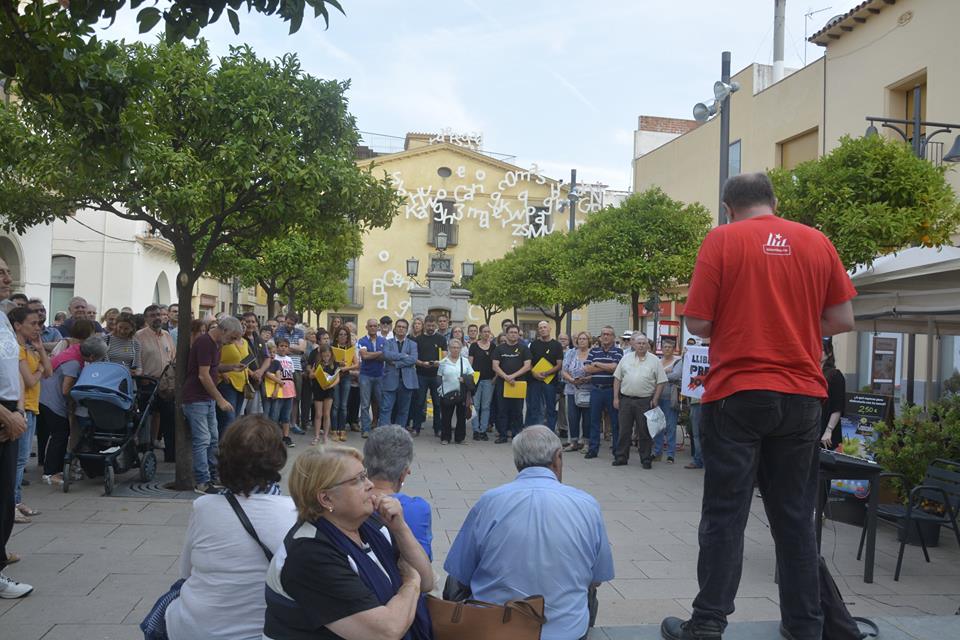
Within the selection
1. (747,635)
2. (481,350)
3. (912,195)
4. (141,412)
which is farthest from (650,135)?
(747,635)

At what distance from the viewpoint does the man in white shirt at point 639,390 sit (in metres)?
11.7

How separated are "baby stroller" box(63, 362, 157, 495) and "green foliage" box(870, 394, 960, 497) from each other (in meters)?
7.19

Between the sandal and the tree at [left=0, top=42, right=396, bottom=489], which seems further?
the tree at [left=0, top=42, right=396, bottom=489]

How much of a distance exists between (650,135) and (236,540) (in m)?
39.4

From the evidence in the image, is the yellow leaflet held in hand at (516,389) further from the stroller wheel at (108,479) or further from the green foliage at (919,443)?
the stroller wheel at (108,479)

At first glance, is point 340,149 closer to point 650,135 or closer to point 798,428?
point 798,428

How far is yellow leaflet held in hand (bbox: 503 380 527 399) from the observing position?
14242mm

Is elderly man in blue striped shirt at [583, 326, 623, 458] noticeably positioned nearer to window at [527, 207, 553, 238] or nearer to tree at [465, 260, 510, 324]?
tree at [465, 260, 510, 324]

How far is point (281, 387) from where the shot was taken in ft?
41.3

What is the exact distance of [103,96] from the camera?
5.60 metres

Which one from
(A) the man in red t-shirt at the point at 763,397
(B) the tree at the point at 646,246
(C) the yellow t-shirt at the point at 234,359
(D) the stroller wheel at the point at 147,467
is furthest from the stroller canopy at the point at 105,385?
(B) the tree at the point at 646,246

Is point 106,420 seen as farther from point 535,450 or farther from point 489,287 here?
point 489,287

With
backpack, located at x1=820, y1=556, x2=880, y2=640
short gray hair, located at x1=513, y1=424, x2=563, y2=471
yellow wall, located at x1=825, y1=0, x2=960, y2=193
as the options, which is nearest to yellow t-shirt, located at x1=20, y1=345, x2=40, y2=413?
short gray hair, located at x1=513, y1=424, x2=563, y2=471

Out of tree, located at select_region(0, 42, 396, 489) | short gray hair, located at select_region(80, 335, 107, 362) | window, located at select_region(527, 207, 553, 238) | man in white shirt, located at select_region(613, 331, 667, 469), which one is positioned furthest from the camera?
window, located at select_region(527, 207, 553, 238)
